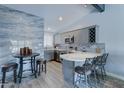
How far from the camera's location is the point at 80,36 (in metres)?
5.16

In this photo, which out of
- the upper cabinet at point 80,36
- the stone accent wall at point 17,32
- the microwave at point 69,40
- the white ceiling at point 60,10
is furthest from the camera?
the microwave at point 69,40

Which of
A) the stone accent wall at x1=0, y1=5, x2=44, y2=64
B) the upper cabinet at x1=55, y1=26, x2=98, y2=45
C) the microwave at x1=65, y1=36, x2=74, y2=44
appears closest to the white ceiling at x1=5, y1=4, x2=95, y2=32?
the stone accent wall at x1=0, y1=5, x2=44, y2=64

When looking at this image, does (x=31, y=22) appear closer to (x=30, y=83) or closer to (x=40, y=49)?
(x=40, y=49)

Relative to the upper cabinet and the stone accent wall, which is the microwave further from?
the stone accent wall

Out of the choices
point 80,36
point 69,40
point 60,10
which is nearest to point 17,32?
point 60,10

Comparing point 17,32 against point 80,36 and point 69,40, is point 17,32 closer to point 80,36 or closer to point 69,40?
point 80,36

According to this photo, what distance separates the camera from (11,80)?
3.46 meters

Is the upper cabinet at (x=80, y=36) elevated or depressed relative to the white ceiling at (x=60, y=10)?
depressed

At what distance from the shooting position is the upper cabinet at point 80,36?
14.8ft

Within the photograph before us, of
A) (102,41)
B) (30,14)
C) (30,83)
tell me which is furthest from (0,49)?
(102,41)

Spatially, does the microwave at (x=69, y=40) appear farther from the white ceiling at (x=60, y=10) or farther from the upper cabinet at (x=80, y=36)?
the white ceiling at (x=60, y=10)

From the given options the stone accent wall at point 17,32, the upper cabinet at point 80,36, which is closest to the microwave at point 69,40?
the upper cabinet at point 80,36

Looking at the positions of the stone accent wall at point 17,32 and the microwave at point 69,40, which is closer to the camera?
the stone accent wall at point 17,32
